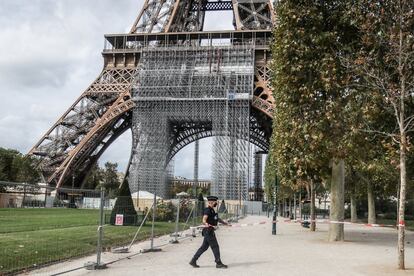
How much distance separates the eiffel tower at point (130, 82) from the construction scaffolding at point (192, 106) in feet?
1.19

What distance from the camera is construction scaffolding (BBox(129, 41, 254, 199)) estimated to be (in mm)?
62281

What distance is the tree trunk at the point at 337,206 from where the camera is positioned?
20.5 metres

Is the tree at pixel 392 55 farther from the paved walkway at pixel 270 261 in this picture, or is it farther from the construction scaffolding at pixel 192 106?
the construction scaffolding at pixel 192 106

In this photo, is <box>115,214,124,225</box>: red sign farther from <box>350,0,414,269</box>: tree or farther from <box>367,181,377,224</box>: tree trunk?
<box>367,181,377,224</box>: tree trunk

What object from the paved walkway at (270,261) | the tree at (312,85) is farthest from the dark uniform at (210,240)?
the tree at (312,85)

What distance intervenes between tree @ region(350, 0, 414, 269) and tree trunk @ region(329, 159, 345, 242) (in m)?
6.01

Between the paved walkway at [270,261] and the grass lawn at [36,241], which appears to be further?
the paved walkway at [270,261]

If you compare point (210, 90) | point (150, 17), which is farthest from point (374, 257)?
point (150, 17)

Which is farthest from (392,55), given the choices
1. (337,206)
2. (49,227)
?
(49,227)

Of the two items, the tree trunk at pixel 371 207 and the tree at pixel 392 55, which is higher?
the tree at pixel 392 55

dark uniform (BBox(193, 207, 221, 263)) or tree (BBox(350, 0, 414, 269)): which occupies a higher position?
tree (BBox(350, 0, 414, 269))

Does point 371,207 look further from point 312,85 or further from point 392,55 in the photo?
point 392,55

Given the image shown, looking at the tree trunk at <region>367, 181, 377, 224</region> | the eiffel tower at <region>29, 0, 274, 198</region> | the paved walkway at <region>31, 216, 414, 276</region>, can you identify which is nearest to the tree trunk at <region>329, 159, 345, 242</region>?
the paved walkway at <region>31, 216, 414, 276</region>

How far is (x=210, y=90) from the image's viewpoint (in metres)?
62.7
